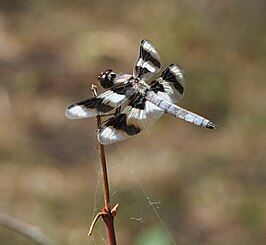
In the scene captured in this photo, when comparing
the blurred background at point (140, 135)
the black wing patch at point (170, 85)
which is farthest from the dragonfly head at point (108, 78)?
the blurred background at point (140, 135)

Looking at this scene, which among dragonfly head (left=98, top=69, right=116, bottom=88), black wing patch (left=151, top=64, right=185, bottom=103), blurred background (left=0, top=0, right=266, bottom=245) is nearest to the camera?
dragonfly head (left=98, top=69, right=116, bottom=88)

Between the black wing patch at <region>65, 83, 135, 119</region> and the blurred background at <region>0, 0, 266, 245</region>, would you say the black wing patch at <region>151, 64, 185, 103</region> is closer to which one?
the black wing patch at <region>65, 83, 135, 119</region>

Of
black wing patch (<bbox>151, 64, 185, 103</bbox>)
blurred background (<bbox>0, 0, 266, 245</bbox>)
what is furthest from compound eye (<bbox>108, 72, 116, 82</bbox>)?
blurred background (<bbox>0, 0, 266, 245</bbox>)

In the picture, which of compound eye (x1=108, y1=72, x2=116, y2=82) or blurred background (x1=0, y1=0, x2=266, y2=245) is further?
blurred background (x1=0, y1=0, x2=266, y2=245)

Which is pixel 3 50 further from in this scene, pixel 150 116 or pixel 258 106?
pixel 150 116

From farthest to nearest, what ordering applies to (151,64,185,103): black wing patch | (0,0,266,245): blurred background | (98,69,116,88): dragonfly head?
(0,0,266,245): blurred background → (151,64,185,103): black wing patch → (98,69,116,88): dragonfly head

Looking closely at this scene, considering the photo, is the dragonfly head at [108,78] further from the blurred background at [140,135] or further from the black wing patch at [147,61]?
the blurred background at [140,135]

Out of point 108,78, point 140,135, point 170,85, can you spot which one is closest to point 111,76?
point 108,78

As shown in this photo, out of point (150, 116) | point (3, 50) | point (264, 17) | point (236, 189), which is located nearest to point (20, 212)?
point (236, 189)
